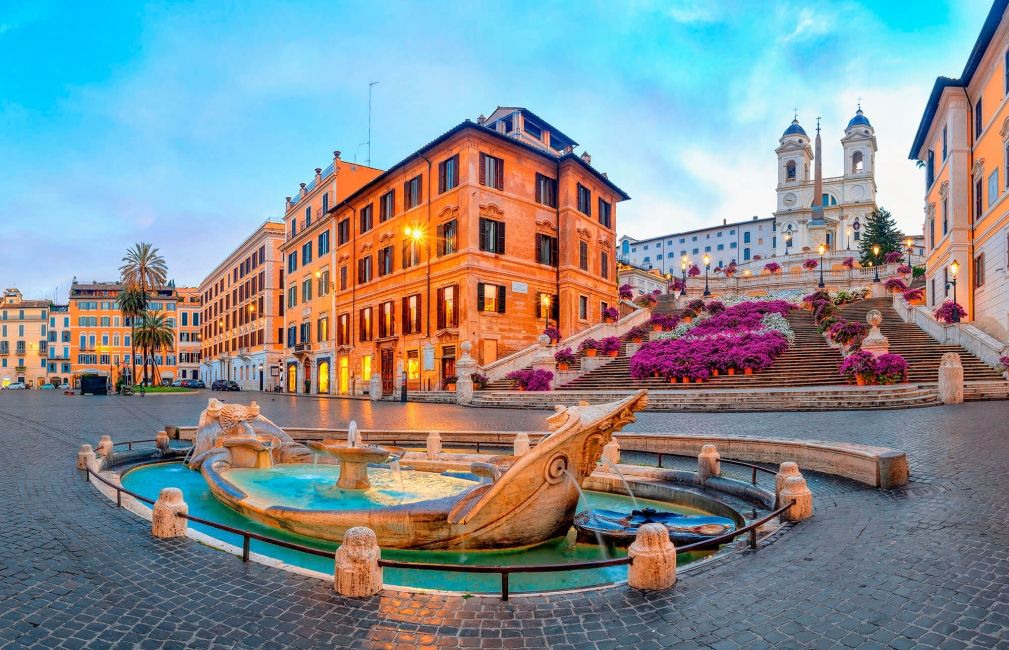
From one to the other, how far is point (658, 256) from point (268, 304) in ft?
259

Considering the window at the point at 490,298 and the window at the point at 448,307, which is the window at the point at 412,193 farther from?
the window at the point at 490,298

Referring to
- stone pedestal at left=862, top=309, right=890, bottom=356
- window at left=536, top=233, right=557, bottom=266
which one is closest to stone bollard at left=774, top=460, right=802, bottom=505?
stone pedestal at left=862, top=309, right=890, bottom=356

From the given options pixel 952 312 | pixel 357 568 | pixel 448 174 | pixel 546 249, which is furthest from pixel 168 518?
pixel 546 249

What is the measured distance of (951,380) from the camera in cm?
1747

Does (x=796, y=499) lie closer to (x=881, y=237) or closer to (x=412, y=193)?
(x=412, y=193)

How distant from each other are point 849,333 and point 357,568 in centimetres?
2516

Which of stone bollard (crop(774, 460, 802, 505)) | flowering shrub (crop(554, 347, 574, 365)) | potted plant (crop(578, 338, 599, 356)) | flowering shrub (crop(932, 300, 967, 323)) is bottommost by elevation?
stone bollard (crop(774, 460, 802, 505))

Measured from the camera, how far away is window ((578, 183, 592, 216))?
127 ft

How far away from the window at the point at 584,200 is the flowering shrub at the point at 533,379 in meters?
15.0

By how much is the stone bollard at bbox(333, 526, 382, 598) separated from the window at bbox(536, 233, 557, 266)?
3229 cm

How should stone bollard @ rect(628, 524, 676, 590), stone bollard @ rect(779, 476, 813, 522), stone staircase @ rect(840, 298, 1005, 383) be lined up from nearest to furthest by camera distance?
stone bollard @ rect(628, 524, 676, 590) → stone bollard @ rect(779, 476, 813, 522) → stone staircase @ rect(840, 298, 1005, 383)

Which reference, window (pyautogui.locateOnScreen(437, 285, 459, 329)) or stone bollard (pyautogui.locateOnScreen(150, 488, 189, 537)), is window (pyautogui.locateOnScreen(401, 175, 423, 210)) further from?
stone bollard (pyautogui.locateOnScreen(150, 488, 189, 537))

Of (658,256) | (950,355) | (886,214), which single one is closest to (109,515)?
(950,355)

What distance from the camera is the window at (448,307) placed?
110 feet
